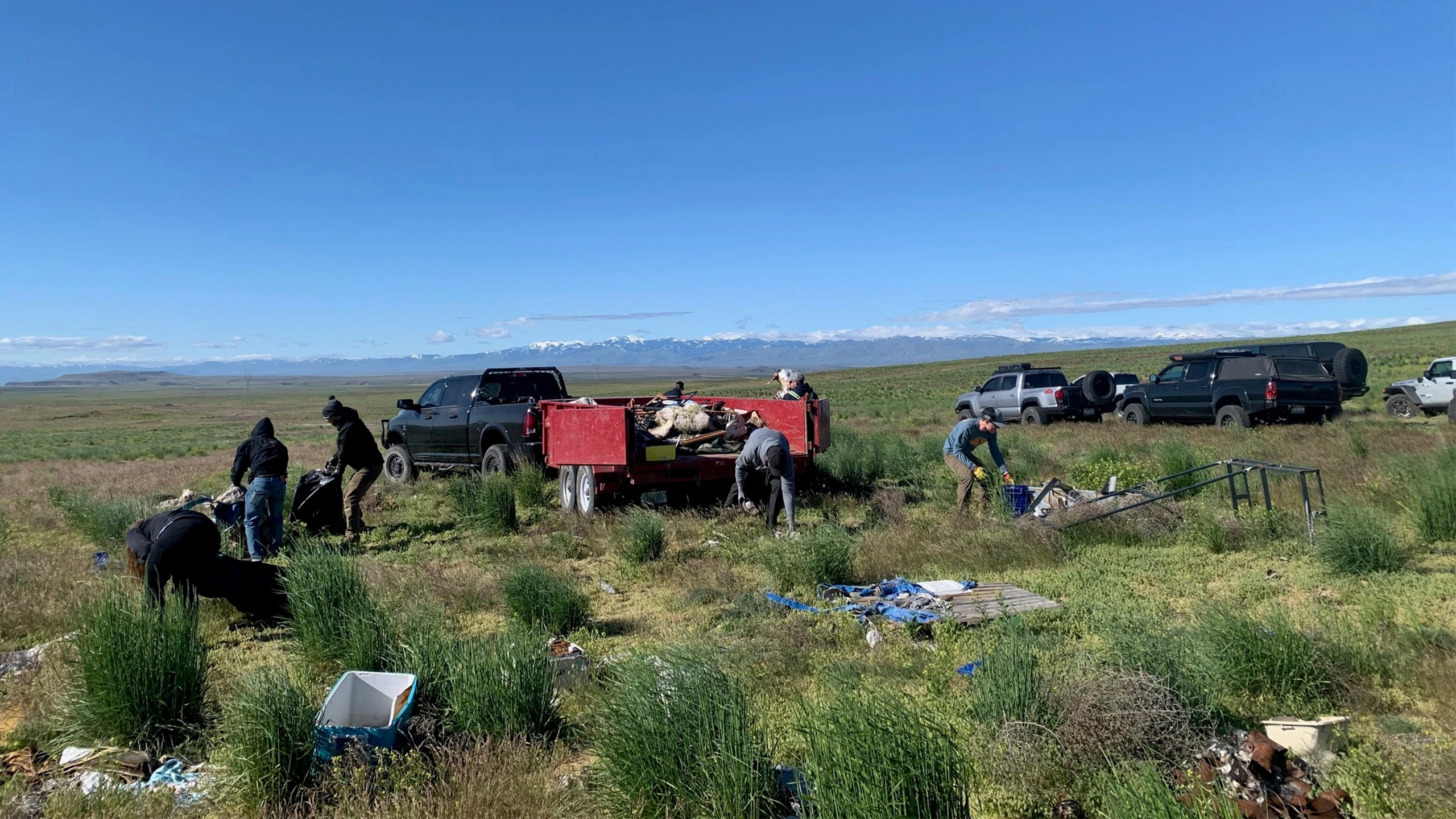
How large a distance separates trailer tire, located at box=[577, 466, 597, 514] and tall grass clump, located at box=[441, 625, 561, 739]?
6068mm

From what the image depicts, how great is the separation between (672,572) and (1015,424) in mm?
17426

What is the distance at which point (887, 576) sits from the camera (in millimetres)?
7715

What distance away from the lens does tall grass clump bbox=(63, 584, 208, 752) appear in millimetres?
4293

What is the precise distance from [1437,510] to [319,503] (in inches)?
427

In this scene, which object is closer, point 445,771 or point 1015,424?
point 445,771

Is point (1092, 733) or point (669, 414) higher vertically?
point (669, 414)

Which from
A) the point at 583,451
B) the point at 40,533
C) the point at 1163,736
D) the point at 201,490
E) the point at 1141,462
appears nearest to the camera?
the point at 1163,736

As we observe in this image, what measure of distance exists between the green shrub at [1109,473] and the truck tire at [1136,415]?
10268mm

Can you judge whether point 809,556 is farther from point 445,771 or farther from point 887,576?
point 445,771

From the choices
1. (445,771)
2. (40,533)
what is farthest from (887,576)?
(40,533)

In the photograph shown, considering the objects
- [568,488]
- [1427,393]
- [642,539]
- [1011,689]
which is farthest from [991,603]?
[1427,393]

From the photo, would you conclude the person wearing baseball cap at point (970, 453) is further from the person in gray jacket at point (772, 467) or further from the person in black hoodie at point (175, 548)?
the person in black hoodie at point (175, 548)

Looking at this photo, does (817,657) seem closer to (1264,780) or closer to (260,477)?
(1264,780)

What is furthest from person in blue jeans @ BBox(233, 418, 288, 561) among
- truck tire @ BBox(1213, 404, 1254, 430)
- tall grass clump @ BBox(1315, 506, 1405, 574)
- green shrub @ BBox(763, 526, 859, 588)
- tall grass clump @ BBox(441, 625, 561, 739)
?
truck tire @ BBox(1213, 404, 1254, 430)
